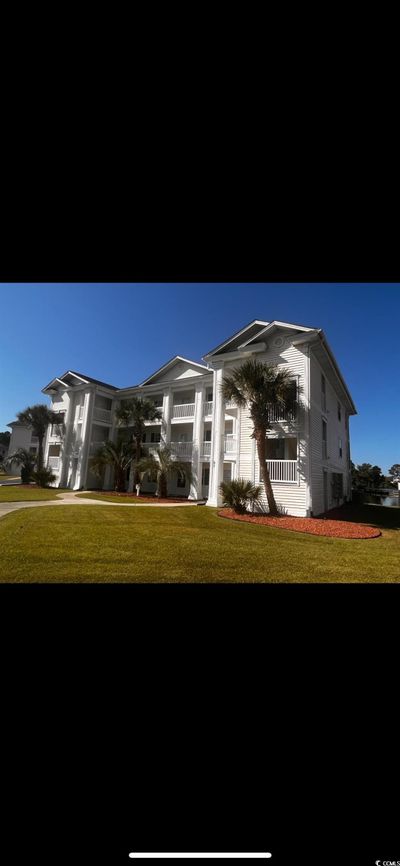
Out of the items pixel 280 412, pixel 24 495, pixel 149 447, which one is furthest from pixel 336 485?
pixel 24 495

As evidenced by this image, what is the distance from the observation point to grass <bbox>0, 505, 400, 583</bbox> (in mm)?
4827

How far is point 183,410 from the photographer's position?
67.5 feet

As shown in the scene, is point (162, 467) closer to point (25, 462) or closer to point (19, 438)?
point (25, 462)

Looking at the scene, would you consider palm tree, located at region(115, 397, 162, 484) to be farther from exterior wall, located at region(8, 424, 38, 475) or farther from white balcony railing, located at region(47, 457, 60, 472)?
exterior wall, located at region(8, 424, 38, 475)

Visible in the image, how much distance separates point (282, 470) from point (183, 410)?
30.3 feet

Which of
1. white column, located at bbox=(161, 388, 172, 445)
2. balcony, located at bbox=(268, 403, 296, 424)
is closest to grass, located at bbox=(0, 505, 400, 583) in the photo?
balcony, located at bbox=(268, 403, 296, 424)

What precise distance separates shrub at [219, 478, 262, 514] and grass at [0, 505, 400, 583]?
2320mm

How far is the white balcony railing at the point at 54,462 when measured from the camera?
23.0 meters

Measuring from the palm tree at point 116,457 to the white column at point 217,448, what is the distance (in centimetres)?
685

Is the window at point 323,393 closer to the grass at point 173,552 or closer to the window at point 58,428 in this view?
the grass at point 173,552
